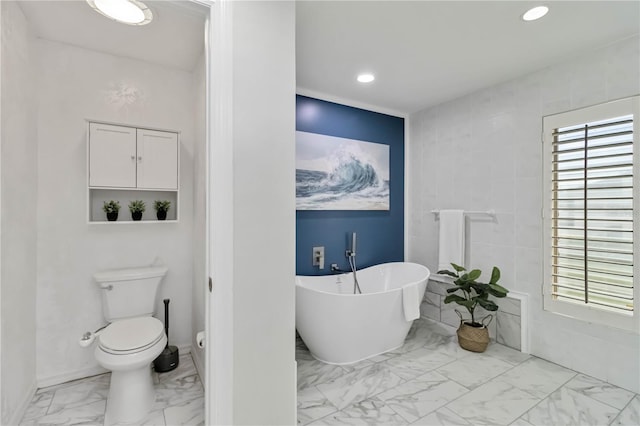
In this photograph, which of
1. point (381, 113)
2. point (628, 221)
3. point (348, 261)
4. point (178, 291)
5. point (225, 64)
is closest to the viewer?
point (225, 64)

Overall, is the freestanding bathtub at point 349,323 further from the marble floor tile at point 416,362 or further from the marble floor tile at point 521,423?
the marble floor tile at point 521,423

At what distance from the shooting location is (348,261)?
10.3ft

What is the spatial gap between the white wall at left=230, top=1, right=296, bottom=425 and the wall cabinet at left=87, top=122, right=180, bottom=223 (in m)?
1.26

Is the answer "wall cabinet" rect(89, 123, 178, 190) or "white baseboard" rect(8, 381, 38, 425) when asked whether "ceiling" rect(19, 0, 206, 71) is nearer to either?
"wall cabinet" rect(89, 123, 178, 190)

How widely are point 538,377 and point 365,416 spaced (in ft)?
4.48

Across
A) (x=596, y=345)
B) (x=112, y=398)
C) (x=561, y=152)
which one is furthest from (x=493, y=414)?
(x=112, y=398)

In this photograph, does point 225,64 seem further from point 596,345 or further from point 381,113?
point 596,345

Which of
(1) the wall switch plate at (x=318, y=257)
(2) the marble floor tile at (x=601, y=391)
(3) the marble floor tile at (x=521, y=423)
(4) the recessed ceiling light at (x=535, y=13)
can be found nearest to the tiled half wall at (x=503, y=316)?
(2) the marble floor tile at (x=601, y=391)

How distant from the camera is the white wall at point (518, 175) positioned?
2.05 meters

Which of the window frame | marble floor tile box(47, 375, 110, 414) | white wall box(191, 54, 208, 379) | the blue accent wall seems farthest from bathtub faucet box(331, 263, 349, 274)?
marble floor tile box(47, 375, 110, 414)

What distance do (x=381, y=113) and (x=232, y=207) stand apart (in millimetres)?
2562

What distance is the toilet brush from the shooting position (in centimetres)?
Result: 223

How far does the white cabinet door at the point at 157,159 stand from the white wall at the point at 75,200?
9.2 inches

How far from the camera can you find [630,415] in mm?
1747
